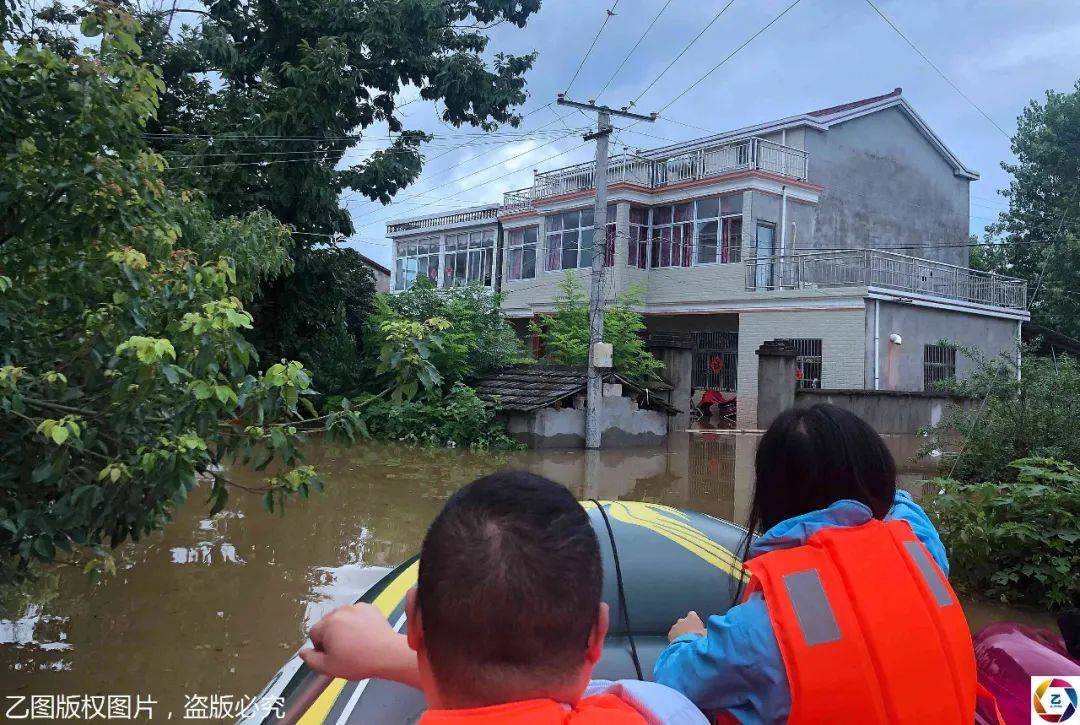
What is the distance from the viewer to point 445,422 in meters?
15.4

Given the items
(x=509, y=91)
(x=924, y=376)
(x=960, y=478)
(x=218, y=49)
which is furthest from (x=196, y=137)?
(x=924, y=376)

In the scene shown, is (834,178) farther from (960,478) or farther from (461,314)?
(960,478)

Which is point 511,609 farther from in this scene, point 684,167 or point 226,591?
point 684,167

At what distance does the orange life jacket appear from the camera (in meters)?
0.98

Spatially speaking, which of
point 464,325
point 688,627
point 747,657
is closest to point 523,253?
point 464,325

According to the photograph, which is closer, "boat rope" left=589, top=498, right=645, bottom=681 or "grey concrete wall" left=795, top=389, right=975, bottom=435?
"boat rope" left=589, top=498, right=645, bottom=681

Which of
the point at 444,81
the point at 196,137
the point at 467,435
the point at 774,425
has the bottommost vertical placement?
the point at 467,435

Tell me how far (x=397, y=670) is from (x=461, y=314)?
1619cm

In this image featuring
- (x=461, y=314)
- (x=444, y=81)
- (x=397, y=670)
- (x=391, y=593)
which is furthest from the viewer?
(x=461, y=314)

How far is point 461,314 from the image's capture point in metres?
17.5

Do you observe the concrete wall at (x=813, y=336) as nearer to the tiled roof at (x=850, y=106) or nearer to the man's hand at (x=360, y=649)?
the tiled roof at (x=850, y=106)

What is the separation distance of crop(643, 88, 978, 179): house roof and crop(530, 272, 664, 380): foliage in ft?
20.7

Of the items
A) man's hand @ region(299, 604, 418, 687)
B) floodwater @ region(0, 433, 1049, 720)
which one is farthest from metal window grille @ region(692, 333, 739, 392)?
man's hand @ region(299, 604, 418, 687)

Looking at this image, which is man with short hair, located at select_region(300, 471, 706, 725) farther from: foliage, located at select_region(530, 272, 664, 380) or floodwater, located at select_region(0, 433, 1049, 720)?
foliage, located at select_region(530, 272, 664, 380)
